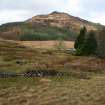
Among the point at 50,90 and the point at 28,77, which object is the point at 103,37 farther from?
the point at 50,90

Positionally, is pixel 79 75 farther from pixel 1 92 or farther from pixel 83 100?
pixel 83 100

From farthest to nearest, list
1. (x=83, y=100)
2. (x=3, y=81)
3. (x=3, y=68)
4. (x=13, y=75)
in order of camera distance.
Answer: (x=3, y=68), (x=13, y=75), (x=3, y=81), (x=83, y=100)

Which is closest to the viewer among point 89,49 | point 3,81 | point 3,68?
point 3,81

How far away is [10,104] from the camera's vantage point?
111 ft

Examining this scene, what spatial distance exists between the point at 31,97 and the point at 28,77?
1338 centimetres

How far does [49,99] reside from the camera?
33906mm

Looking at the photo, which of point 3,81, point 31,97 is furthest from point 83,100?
point 3,81

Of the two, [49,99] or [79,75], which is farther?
[79,75]

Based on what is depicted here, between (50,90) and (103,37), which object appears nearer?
(50,90)

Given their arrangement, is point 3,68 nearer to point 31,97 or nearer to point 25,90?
point 25,90

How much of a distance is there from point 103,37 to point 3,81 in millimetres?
75247

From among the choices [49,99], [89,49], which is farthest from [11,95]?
[89,49]

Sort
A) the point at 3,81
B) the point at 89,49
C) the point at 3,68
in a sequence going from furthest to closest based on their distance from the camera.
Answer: the point at 89,49, the point at 3,68, the point at 3,81

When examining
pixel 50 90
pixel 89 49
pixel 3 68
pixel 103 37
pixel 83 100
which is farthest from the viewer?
pixel 103 37
